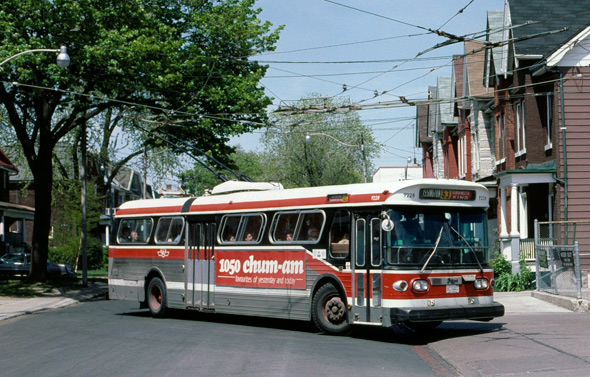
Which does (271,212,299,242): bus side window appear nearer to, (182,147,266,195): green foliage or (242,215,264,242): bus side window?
(242,215,264,242): bus side window

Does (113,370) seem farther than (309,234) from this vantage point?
No

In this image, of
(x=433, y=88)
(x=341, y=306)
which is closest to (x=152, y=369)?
(x=341, y=306)

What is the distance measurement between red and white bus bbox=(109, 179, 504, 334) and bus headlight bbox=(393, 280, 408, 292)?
0.02 metres

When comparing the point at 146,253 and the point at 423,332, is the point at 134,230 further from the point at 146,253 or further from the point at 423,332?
the point at 423,332

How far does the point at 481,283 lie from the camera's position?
579 inches

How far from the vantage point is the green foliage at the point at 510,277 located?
24578mm

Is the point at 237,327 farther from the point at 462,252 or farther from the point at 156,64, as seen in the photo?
the point at 156,64

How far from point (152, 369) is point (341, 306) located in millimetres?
4880

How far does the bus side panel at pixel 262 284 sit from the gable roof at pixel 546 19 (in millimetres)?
14157

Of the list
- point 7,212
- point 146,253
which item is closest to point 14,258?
point 7,212

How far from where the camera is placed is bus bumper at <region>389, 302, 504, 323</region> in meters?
13.7

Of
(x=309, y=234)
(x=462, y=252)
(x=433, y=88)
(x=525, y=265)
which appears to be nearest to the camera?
(x=462, y=252)

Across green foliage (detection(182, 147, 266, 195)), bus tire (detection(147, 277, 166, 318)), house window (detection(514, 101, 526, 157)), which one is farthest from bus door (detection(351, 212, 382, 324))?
green foliage (detection(182, 147, 266, 195))

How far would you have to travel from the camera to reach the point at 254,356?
483 inches
